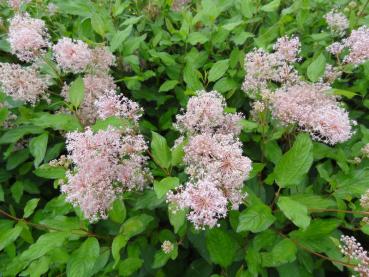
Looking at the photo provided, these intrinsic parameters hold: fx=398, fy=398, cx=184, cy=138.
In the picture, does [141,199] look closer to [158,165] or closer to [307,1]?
[158,165]

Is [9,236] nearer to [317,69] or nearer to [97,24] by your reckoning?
[97,24]

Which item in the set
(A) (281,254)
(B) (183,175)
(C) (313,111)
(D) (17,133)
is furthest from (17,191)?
(C) (313,111)

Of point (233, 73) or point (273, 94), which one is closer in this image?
point (273, 94)

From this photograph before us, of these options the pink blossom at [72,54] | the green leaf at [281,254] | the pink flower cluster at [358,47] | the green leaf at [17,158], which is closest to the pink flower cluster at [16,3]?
the pink blossom at [72,54]

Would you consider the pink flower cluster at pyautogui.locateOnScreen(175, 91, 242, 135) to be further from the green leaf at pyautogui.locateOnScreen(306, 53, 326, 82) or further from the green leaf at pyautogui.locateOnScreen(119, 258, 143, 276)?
the green leaf at pyautogui.locateOnScreen(119, 258, 143, 276)

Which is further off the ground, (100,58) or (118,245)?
(100,58)

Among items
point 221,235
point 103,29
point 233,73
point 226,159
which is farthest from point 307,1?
point 221,235

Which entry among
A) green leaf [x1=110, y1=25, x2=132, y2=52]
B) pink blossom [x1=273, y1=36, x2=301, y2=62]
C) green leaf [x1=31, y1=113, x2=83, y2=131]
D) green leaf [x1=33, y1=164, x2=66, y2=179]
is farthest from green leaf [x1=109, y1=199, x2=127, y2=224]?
pink blossom [x1=273, y1=36, x2=301, y2=62]
